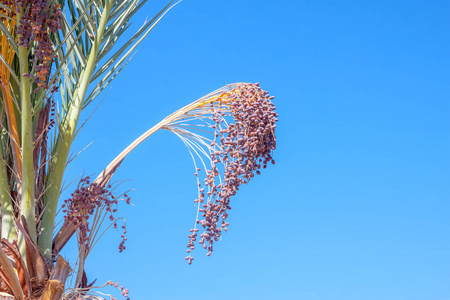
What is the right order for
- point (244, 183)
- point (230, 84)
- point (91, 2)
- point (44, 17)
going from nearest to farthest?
point (44, 17) < point (244, 183) < point (91, 2) < point (230, 84)

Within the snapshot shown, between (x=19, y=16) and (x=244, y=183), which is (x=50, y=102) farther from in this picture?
(x=244, y=183)

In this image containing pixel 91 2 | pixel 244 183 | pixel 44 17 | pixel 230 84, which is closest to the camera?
pixel 44 17

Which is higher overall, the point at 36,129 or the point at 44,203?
the point at 36,129

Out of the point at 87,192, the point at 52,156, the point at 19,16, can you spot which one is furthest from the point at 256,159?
the point at 19,16

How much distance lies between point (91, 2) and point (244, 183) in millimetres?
1358

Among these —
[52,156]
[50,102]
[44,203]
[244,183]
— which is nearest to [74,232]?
[44,203]

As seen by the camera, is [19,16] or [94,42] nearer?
[19,16]

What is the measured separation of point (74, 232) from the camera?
3018mm

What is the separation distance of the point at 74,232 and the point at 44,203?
0.25 metres

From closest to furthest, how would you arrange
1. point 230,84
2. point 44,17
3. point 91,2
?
point 44,17 < point 91,2 < point 230,84

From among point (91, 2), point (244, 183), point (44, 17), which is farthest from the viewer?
point (91, 2)

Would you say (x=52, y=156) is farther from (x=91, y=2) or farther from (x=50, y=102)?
(x=91, y=2)

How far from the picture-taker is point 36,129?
116 inches

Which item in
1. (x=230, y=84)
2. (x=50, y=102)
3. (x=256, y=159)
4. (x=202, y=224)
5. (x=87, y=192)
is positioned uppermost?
(x=230, y=84)
